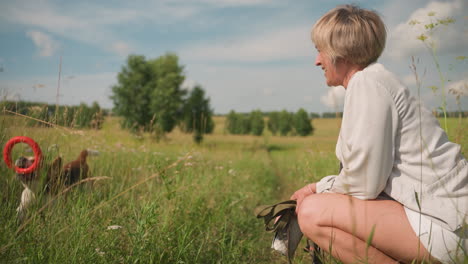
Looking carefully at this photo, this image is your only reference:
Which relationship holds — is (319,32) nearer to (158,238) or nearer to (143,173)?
(158,238)

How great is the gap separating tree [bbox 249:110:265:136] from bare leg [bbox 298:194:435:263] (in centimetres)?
7770

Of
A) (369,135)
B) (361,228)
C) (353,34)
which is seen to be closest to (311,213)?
(361,228)

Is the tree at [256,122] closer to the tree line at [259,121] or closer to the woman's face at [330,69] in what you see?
the tree line at [259,121]

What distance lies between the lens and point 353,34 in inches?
73.9

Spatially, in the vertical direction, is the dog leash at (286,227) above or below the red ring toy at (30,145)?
below

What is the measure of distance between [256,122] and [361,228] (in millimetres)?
81515

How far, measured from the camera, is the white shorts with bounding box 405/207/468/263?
63.1 inches

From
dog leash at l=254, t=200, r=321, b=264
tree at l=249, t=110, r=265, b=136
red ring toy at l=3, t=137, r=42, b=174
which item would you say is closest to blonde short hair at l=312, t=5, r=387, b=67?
dog leash at l=254, t=200, r=321, b=264

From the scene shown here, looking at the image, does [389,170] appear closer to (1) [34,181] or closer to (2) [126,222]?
(2) [126,222]

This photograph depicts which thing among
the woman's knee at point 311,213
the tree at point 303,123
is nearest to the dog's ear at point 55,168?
the woman's knee at point 311,213

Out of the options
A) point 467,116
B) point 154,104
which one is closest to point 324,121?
point 154,104

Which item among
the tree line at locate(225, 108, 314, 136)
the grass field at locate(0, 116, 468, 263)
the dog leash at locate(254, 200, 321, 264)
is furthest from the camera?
the tree line at locate(225, 108, 314, 136)

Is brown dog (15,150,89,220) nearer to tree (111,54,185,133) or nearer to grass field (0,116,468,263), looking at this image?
grass field (0,116,468,263)

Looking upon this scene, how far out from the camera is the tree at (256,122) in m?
81.1
